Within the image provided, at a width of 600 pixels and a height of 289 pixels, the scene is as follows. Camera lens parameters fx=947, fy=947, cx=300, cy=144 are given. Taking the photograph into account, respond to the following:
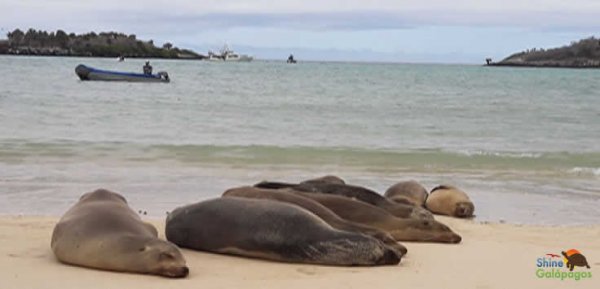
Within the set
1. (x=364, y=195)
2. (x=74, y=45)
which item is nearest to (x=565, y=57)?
(x=74, y=45)

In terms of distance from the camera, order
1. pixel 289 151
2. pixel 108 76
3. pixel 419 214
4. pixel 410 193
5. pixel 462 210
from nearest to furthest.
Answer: pixel 419 214 < pixel 462 210 < pixel 410 193 < pixel 289 151 < pixel 108 76

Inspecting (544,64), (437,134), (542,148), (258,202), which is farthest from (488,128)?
(544,64)

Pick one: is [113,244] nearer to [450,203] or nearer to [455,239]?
[455,239]

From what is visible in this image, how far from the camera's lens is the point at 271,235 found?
6.71 meters

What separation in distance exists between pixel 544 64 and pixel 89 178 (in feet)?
470

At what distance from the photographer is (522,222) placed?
982 cm

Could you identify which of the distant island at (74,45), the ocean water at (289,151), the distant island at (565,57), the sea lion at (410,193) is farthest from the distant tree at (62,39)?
the sea lion at (410,193)

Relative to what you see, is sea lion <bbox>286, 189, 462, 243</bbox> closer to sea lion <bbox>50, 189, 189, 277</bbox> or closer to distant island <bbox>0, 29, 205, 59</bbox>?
sea lion <bbox>50, 189, 189, 277</bbox>

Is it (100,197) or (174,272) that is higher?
(100,197)

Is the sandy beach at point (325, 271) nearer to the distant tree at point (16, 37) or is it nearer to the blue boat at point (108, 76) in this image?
the blue boat at point (108, 76)

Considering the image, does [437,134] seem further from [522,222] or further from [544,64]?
[544,64]

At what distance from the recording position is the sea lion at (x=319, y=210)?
7.04 meters

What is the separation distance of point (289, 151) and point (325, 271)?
10.8 metres

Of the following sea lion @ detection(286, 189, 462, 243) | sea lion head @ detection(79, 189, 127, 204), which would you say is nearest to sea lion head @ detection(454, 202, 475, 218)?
sea lion @ detection(286, 189, 462, 243)
